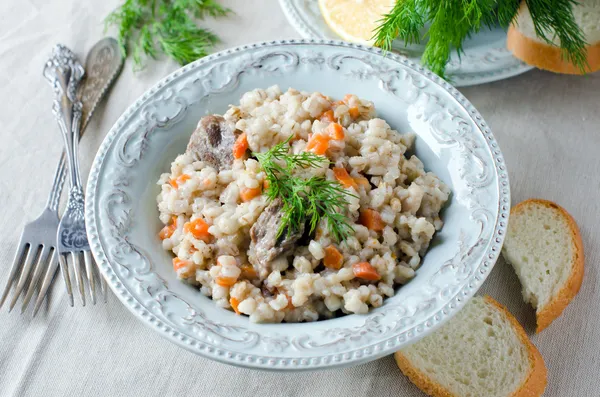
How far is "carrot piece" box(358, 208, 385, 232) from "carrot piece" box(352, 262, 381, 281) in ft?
0.62

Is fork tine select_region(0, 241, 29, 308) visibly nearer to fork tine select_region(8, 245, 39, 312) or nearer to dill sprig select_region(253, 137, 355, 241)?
fork tine select_region(8, 245, 39, 312)

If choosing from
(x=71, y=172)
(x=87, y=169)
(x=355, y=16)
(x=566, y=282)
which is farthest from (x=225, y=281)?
(x=355, y=16)

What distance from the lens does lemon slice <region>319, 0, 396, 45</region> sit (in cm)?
394

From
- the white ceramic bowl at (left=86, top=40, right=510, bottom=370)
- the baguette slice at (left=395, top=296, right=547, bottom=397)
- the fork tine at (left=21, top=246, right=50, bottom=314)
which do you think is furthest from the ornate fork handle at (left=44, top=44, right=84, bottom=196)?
the baguette slice at (left=395, top=296, right=547, bottom=397)

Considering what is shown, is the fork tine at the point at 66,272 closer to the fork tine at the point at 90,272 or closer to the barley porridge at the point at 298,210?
the fork tine at the point at 90,272

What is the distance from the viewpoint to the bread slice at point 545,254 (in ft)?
10.4

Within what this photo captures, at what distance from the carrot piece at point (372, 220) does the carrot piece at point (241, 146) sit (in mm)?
A: 644

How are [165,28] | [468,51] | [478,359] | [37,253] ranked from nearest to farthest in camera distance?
[478,359] < [37,253] < [468,51] < [165,28]

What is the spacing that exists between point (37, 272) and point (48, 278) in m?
0.07

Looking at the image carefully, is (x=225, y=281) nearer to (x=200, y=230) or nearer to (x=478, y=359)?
(x=200, y=230)

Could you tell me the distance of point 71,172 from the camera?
363 cm

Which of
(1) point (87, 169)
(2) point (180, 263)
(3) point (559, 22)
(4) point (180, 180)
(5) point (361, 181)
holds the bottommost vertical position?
(3) point (559, 22)

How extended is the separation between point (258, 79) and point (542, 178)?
1851mm

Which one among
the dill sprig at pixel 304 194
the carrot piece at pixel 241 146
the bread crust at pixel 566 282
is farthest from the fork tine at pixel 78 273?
the bread crust at pixel 566 282
